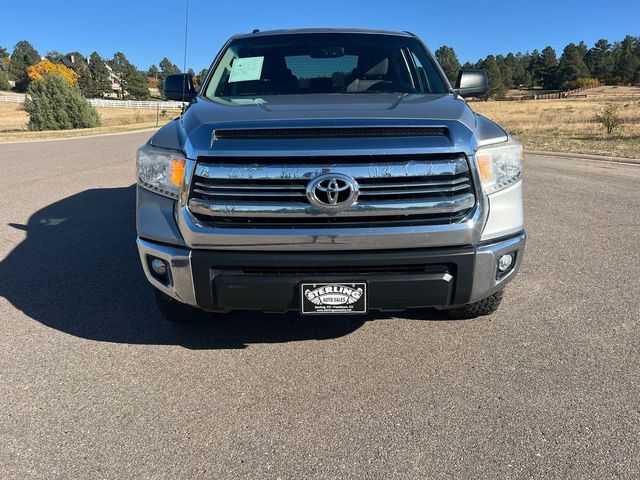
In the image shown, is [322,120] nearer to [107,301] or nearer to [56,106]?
[107,301]

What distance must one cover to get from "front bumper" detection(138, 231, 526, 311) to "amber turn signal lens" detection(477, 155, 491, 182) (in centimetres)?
34

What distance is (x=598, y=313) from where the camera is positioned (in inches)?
143

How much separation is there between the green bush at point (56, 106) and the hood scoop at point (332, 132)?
32.4m

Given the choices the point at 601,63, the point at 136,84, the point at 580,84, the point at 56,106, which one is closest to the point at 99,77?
the point at 136,84

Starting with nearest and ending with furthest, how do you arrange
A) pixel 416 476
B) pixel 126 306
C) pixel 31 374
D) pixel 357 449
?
pixel 416 476 → pixel 357 449 → pixel 31 374 → pixel 126 306

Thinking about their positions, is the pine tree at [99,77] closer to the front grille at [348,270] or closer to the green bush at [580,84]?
the green bush at [580,84]

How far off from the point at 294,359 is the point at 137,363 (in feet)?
2.97

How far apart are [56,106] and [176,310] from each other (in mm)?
32858

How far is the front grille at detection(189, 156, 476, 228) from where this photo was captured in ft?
8.34

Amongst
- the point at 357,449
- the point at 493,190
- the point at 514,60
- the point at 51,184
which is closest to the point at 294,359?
the point at 357,449

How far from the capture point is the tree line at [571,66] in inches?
4331

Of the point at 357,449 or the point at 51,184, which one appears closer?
the point at 357,449

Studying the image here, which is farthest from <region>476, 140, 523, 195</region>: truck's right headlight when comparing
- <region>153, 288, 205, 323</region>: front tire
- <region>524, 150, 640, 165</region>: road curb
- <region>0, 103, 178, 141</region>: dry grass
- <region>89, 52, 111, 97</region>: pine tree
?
<region>89, 52, 111, 97</region>: pine tree

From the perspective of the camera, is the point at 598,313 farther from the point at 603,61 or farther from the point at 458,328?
the point at 603,61
